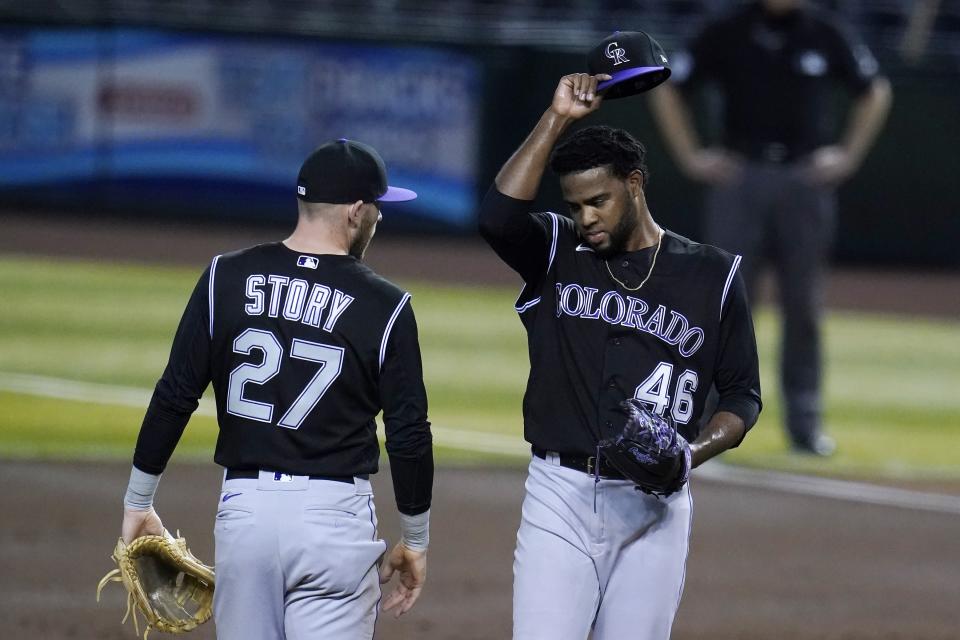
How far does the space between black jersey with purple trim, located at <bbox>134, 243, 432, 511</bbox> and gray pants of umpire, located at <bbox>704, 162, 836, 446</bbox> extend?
497 centimetres

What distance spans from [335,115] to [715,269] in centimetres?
1609

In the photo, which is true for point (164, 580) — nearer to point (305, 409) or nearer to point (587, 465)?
point (305, 409)

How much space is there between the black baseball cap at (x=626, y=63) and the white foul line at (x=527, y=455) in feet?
16.5

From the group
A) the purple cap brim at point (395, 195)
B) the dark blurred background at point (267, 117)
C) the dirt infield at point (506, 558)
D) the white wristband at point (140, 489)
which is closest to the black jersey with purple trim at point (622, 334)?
the purple cap brim at point (395, 195)

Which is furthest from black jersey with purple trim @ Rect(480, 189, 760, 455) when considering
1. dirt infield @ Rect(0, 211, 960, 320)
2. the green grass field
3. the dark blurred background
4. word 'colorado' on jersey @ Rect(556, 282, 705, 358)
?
the dark blurred background

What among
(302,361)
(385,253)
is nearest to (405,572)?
(302,361)

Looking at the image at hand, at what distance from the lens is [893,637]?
631cm

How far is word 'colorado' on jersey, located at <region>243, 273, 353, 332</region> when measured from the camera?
3.91 metres

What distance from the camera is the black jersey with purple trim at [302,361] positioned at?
3922 millimetres

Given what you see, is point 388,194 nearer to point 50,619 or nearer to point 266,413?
point 266,413

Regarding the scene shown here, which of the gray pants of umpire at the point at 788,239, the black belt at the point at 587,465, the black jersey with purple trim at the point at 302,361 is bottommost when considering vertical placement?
the gray pants of umpire at the point at 788,239

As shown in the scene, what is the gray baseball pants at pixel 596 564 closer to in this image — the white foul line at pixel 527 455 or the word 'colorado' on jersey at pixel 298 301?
the word 'colorado' on jersey at pixel 298 301

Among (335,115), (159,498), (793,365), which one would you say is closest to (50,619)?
(159,498)

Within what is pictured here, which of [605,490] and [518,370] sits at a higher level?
[605,490]
